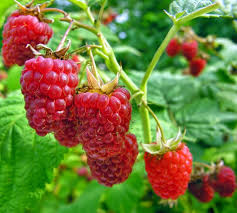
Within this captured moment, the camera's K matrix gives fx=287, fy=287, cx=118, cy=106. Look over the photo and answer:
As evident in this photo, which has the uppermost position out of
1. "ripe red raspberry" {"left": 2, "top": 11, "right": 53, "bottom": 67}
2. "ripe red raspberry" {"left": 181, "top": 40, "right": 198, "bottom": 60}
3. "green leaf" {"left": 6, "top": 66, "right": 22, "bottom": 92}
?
"ripe red raspberry" {"left": 2, "top": 11, "right": 53, "bottom": 67}

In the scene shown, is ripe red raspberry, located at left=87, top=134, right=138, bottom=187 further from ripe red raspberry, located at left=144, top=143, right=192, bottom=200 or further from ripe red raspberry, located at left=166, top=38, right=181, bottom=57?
ripe red raspberry, located at left=166, top=38, right=181, bottom=57

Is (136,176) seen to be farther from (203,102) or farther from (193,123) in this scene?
(203,102)

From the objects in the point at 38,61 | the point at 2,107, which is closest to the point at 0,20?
the point at 2,107

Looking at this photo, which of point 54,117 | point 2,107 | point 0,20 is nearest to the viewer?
point 54,117

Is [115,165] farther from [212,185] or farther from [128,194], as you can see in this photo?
[128,194]

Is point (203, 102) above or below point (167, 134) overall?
below

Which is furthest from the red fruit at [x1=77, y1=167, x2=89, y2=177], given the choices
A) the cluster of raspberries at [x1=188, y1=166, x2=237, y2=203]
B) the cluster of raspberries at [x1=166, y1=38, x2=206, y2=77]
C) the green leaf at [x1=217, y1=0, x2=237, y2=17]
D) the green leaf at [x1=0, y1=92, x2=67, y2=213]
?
the green leaf at [x1=217, y1=0, x2=237, y2=17]
